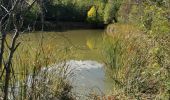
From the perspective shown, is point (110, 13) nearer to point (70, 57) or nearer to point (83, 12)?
point (83, 12)

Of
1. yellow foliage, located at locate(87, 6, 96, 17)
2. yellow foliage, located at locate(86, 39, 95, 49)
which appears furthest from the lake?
yellow foliage, located at locate(87, 6, 96, 17)

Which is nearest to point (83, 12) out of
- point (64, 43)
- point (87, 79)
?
point (64, 43)

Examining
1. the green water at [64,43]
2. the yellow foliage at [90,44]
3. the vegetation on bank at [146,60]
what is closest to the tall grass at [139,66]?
the vegetation on bank at [146,60]

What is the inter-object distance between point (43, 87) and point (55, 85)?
2.11 feet

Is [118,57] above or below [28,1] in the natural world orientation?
below

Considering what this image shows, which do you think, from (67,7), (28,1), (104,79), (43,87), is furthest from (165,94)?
(67,7)

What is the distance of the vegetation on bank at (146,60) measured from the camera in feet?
16.2

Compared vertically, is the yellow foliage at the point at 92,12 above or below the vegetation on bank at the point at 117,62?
below

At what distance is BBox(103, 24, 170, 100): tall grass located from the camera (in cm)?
490

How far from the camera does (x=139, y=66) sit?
5.92m

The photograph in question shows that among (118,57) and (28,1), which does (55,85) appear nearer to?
(118,57)

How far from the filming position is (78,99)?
557 cm

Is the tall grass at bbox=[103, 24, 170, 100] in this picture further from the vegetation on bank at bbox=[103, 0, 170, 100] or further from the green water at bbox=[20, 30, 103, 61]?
the green water at bbox=[20, 30, 103, 61]

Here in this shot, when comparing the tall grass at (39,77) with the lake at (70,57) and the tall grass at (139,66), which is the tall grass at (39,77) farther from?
the tall grass at (139,66)
